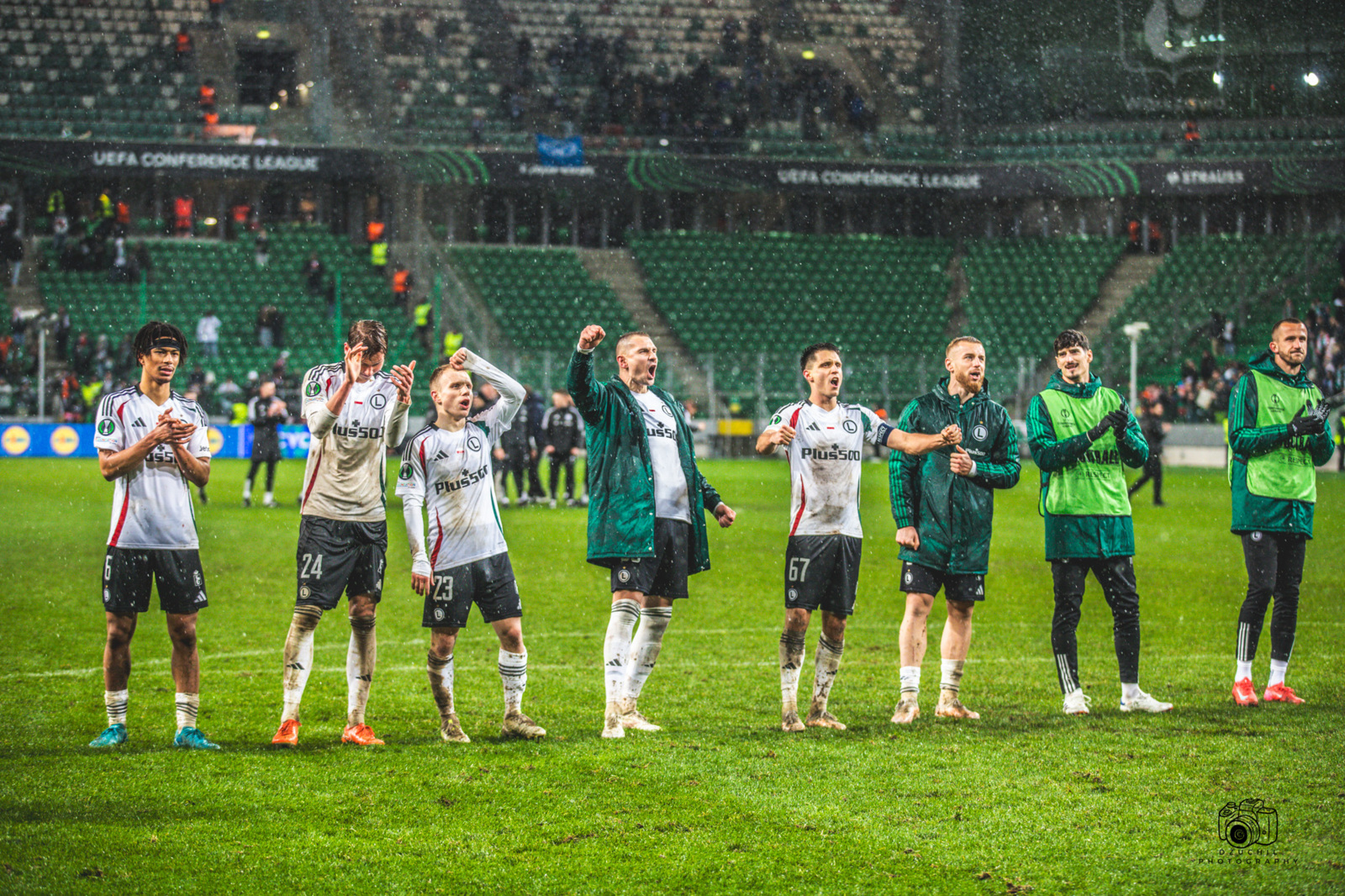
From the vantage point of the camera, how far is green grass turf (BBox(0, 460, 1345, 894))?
15.3ft

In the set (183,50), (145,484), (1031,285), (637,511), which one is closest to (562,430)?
(637,511)

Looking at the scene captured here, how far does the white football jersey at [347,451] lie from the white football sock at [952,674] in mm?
3294

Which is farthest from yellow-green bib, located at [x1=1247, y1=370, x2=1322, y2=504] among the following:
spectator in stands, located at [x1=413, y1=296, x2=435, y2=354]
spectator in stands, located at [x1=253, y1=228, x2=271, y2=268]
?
spectator in stands, located at [x1=253, y1=228, x2=271, y2=268]

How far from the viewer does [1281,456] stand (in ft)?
25.3

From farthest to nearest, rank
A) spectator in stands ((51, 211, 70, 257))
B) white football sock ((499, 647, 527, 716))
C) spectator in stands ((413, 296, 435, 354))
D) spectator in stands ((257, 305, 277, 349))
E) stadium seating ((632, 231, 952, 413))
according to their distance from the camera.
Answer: stadium seating ((632, 231, 952, 413)), spectator in stands ((51, 211, 70, 257)), spectator in stands ((413, 296, 435, 354)), spectator in stands ((257, 305, 277, 349)), white football sock ((499, 647, 527, 716))

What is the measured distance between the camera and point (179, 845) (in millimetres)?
4898

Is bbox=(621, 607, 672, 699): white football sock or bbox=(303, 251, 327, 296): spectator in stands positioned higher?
bbox=(303, 251, 327, 296): spectator in stands

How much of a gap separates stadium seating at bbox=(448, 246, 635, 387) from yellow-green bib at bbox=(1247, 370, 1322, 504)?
28.9 metres

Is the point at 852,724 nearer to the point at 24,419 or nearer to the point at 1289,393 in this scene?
the point at 1289,393

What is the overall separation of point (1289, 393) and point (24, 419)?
94.7 feet

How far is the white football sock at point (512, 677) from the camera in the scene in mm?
6801

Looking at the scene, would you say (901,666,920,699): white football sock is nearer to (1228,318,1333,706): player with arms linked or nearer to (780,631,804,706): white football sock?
(780,631,804,706): white football sock

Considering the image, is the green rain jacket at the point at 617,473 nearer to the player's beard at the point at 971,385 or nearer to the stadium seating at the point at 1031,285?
the player's beard at the point at 971,385

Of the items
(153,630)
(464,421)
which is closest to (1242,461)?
(464,421)
